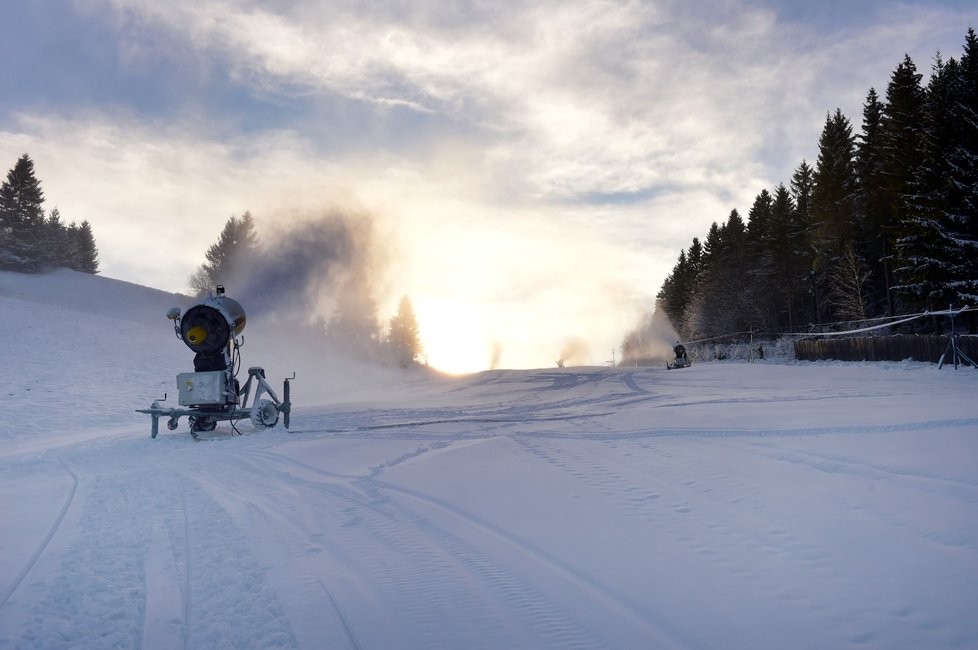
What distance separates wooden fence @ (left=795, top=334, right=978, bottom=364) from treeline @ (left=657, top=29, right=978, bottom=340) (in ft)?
11.7

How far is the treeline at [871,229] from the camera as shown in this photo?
28.5m

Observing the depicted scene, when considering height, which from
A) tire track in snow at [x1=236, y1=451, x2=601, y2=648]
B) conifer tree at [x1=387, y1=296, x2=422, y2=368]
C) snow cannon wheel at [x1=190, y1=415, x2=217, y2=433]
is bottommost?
tire track in snow at [x1=236, y1=451, x2=601, y2=648]

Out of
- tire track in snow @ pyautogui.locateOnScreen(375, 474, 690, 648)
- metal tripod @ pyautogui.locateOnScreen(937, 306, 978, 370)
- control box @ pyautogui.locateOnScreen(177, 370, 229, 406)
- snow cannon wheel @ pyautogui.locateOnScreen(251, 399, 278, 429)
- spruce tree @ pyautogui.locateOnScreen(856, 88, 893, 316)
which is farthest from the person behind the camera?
spruce tree @ pyautogui.locateOnScreen(856, 88, 893, 316)

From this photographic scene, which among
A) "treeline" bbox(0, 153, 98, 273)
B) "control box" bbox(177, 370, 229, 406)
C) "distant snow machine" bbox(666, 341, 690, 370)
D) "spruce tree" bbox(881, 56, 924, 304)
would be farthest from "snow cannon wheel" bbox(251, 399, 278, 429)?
"treeline" bbox(0, 153, 98, 273)

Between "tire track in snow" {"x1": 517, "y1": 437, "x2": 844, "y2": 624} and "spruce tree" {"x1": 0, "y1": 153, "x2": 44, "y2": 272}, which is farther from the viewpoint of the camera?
"spruce tree" {"x1": 0, "y1": 153, "x2": 44, "y2": 272}

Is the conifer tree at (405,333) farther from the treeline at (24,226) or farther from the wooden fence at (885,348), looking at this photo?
the wooden fence at (885,348)

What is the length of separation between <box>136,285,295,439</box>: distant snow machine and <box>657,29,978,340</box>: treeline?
105 feet

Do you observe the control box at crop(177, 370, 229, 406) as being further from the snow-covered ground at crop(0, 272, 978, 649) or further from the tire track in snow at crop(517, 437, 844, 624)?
the tire track in snow at crop(517, 437, 844, 624)

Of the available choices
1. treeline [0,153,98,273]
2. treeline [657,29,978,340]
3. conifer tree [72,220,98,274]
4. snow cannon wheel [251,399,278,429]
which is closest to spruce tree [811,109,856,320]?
treeline [657,29,978,340]

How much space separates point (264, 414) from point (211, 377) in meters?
1.82

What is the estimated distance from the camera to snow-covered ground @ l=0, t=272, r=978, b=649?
3.56 m

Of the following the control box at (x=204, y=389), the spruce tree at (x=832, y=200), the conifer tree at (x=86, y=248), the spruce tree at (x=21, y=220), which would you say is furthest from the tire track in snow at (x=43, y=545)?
the conifer tree at (x=86, y=248)

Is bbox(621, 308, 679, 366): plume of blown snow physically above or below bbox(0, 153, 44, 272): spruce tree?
below

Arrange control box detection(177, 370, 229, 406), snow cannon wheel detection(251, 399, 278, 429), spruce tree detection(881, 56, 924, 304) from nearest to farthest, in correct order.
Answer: control box detection(177, 370, 229, 406), snow cannon wheel detection(251, 399, 278, 429), spruce tree detection(881, 56, 924, 304)
